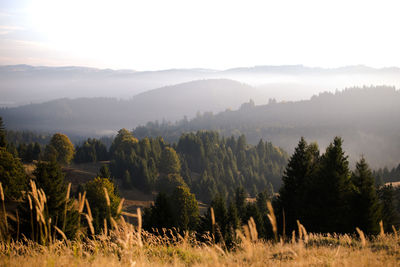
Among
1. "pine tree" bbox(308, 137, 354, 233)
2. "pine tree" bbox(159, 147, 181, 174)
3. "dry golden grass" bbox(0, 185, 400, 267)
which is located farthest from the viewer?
"pine tree" bbox(159, 147, 181, 174)

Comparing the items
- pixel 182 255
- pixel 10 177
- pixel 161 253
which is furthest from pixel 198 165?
pixel 182 255

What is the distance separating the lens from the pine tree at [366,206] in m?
20.3

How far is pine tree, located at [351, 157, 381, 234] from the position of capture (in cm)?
2033

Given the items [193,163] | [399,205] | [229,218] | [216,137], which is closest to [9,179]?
[229,218]

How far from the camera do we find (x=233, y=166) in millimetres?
111438

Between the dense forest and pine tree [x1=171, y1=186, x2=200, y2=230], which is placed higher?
the dense forest

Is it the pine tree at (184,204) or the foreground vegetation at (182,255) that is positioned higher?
the foreground vegetation at (182,255)

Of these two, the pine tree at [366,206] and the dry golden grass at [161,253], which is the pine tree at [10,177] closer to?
the dry golden grass at [161,253]

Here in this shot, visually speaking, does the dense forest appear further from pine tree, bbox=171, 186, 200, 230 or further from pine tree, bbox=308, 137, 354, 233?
pine tree, bbox=171, 186, 200, 230

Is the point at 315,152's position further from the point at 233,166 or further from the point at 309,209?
the point at 233,166

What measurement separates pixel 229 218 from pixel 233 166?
8235cm

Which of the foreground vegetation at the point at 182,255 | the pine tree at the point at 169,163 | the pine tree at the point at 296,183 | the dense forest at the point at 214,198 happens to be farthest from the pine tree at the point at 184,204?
the pine tree at the point at 169,163

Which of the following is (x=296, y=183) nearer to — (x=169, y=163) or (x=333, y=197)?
(x=333, y=197)

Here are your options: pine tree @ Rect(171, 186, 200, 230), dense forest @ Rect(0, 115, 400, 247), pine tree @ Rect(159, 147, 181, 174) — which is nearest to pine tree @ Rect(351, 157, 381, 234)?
dense forest @ Rect(0, 115, 400, 247)
